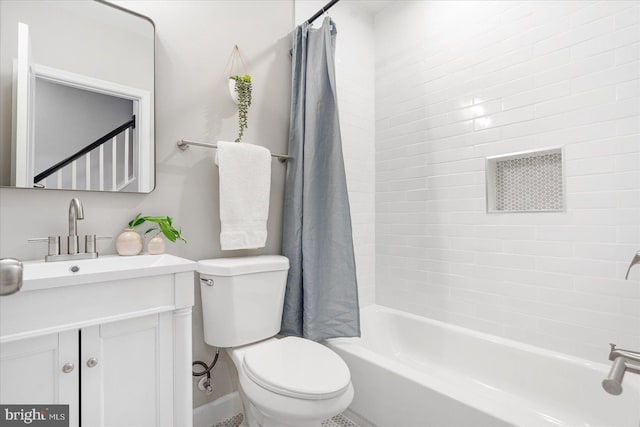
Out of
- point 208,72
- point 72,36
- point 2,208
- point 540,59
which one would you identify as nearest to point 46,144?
point 2,208

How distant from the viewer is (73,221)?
125cm

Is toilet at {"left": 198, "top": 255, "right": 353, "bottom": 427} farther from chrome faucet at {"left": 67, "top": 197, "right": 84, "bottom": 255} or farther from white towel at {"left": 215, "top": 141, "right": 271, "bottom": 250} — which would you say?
chrome faucet at {"left": 67, "top": 197, "right": 84, "bottom": 255}

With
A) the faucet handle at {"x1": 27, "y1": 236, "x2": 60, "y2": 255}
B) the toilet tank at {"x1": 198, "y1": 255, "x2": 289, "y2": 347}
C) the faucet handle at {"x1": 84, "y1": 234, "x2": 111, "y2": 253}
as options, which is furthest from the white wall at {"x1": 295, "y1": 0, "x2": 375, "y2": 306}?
the faucet handle at {"x1": 27, "y1": 236, "x2": 60, "y2": 255}

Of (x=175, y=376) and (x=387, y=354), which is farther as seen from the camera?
(x=387, y=354)

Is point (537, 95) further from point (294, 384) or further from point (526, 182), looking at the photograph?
point (294, 384)

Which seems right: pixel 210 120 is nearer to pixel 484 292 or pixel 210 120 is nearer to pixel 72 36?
pixel 72 36

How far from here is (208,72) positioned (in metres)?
1.70

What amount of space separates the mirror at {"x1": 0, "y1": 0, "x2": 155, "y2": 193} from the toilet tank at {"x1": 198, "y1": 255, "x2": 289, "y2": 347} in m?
0.51

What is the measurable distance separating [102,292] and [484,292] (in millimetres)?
1805

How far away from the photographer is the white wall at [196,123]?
1396 millimetres

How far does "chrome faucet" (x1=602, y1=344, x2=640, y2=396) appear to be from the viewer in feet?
2.02

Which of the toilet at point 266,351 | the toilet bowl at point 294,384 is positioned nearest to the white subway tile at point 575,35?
the toilet at point 266,351

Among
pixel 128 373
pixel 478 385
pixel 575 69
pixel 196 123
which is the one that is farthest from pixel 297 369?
pixel 575 69
